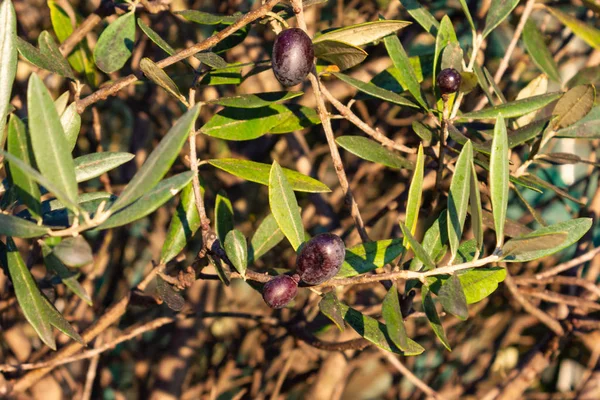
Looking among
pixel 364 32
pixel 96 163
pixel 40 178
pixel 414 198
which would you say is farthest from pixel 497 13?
pixel 40 178

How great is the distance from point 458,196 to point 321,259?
169 millimetres

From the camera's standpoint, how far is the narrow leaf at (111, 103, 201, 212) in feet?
1.89

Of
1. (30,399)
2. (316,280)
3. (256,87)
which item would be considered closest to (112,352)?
(30,399)

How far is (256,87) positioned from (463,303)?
43.4 inches

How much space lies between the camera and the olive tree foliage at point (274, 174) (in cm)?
62

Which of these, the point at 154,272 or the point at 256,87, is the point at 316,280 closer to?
the point at 154,272

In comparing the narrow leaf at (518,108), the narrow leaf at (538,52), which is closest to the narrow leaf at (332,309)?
the narrow leaf at (518,108)

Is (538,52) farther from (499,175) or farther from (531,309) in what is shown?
(499,175)

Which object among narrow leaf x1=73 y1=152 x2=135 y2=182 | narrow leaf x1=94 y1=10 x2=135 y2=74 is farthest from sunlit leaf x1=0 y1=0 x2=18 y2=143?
narrow leaf x1=94 y1=10 x2=135 y2=74

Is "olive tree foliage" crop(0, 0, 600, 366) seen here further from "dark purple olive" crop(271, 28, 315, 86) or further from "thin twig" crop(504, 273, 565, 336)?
"thin twig" crop(504, 273, 565, 336)

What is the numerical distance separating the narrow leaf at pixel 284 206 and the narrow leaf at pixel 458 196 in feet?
0.55

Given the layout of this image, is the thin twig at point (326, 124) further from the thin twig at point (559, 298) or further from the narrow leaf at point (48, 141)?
the thin twig at point (559, 298)

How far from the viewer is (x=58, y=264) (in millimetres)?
810

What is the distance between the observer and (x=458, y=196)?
73 centimetres
